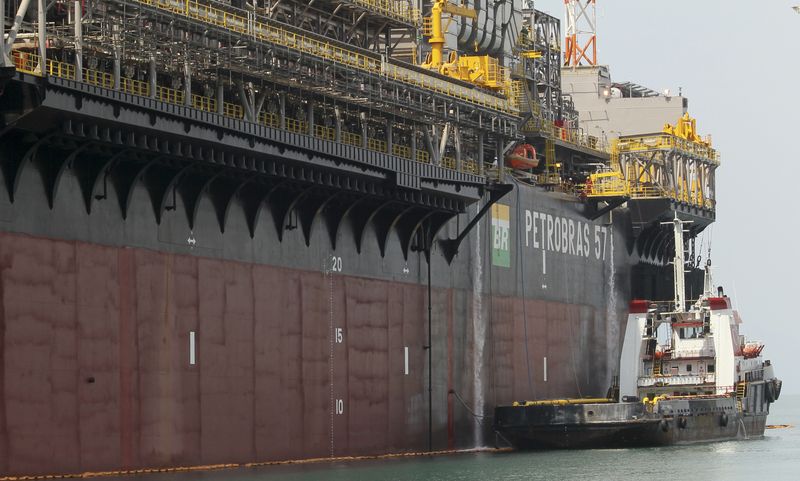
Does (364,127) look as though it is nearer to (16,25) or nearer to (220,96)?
(220,96)

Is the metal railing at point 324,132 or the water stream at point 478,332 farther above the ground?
the metal railing at point 324,132

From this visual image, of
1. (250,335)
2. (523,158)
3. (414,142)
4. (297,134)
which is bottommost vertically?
(250,335)

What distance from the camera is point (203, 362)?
1997 inches

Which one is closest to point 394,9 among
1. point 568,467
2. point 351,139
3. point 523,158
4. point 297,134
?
point 351,139

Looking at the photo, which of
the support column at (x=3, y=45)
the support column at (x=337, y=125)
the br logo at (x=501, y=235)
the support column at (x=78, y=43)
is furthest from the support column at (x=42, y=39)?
the br logo at (x=501, y=235)

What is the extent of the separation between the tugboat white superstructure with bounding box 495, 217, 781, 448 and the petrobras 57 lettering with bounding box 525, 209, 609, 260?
4.20 metres

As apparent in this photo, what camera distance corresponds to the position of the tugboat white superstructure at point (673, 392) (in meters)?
66.6

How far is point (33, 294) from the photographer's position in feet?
144

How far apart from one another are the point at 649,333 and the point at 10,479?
45.7 meters

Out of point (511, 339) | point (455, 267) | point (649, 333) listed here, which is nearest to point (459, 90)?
point (455, 267)

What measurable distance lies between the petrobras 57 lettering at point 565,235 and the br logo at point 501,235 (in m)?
1.96

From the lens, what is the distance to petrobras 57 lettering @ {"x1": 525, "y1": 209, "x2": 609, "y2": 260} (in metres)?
74.6

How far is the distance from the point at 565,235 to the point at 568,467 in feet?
69.5

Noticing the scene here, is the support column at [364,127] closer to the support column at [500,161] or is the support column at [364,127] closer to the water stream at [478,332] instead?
the water stream at [478,332]
